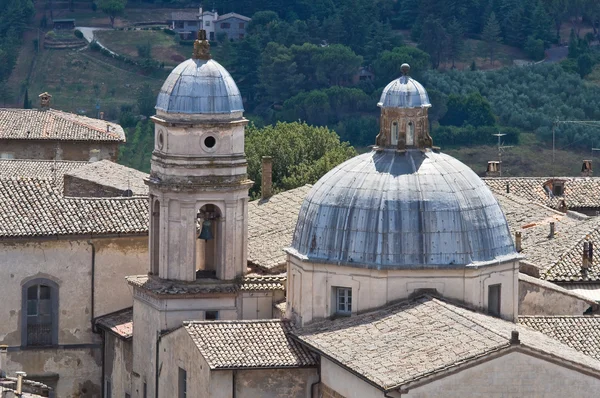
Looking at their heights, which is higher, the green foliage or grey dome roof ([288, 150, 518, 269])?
the green foliage

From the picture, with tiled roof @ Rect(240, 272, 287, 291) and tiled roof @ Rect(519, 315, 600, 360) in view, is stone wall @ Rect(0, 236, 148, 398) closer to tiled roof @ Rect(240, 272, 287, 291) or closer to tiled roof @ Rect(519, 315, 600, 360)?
tiled roof @ Rect(240, 272, 287, 291)

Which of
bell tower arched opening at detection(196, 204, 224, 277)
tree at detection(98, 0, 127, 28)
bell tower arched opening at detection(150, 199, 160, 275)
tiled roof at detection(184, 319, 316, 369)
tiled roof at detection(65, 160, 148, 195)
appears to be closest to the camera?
tiled roof at detection(184, 319, 316, 369)

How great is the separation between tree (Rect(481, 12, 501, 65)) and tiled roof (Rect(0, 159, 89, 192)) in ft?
209

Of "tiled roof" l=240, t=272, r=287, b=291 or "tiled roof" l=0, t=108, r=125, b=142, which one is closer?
"tiled roof" l=240, t=272, r=287, b=291

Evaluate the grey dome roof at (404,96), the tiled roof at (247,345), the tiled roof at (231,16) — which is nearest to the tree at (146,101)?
the tiled roof at (231,16)

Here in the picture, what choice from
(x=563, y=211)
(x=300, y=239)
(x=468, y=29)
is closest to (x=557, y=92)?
(x=468, y=29)

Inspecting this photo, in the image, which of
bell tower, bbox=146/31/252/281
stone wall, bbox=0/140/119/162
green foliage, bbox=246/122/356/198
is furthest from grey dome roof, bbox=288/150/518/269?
stone wall, bbox=0/140/119/162

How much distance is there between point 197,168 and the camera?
57.0 m

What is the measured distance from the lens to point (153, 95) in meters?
126

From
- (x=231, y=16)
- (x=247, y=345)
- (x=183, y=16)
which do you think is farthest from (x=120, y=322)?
(x=231, y=16)

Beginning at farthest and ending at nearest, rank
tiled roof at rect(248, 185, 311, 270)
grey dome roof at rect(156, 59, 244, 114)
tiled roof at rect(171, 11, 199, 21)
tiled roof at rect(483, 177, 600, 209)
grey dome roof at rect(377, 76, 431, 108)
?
tiled roof at rect(171, 11, 199, 21) < tiled roof at rect(483, 177, 600, 209) < tiled roof at rect(248, 185, 311, 270) < grey dome roof at rect(156, 59, 244, 114) < grey dome roof at rect(377, 76, 431, 108)

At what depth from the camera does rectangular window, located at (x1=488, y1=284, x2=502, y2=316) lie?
178ft

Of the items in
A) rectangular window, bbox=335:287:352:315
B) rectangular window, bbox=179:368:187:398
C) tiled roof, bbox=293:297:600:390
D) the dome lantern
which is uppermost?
the dome lantern

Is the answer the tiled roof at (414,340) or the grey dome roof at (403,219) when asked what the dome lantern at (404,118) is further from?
the tiled roof at (414,340)
